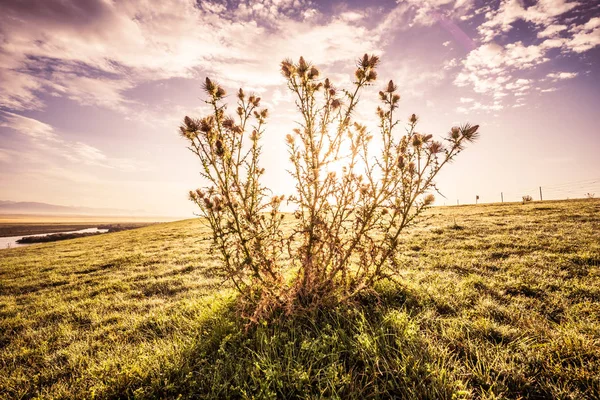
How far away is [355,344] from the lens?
252 centimetres

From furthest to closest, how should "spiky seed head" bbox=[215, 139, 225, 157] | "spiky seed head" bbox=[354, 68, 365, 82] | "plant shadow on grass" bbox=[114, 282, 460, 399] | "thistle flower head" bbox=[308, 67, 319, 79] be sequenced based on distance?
"spiky seed head" bbox=[354, 68, 365, 82]
"thistle flower head" bbox=[308, 67, 319, 79]
"spiky seed head" bbox=[215, 139, 225, 157]
"plant shadow on grass" bbox=[114, 282, 460, 399]

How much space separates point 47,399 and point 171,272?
5.07 m

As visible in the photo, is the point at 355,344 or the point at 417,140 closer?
the point at 355,344

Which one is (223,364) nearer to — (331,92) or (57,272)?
(331,92)

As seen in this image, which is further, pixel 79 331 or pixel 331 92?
pixel 79 331

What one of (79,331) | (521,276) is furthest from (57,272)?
(521,276)

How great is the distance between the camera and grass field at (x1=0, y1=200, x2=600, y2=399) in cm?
215

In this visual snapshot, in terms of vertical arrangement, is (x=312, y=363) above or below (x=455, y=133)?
below

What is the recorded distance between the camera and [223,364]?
2.54 m

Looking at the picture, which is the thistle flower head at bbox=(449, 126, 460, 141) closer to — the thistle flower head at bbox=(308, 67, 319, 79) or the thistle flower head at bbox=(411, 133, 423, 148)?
the thistle flower head at bbox=(411, 133, 423, 148)

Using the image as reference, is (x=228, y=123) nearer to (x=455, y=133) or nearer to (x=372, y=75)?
(x=372, y=75)

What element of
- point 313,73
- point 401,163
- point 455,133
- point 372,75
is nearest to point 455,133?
point 455,133

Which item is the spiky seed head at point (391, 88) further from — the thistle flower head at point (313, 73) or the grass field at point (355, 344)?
the grass field at point (355, 344)

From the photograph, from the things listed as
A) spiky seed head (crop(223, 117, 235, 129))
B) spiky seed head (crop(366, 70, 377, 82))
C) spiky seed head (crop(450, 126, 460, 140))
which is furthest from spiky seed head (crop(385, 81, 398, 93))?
spiky seed head (crop(223, 117, 235, 129))
